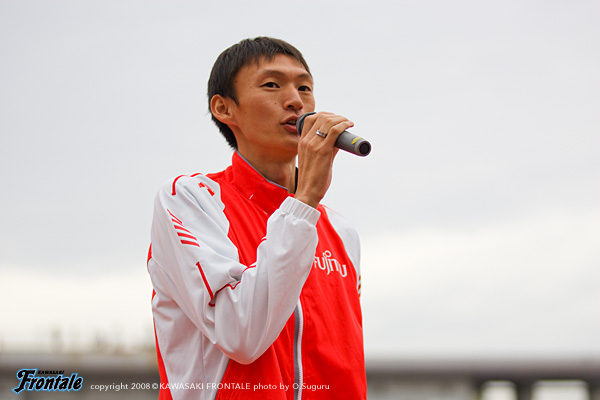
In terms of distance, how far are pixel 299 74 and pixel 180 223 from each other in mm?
597

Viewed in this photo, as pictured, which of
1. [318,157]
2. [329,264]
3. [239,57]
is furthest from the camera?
[239,57]

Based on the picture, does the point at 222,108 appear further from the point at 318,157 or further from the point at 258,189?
the point at 318,157

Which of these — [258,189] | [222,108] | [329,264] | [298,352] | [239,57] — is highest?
[239,57]

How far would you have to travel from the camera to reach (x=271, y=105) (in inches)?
70.8

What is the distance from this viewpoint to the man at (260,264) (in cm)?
142

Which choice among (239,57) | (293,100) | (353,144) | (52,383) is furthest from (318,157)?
(52,383)

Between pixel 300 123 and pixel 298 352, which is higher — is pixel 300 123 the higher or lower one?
the higher one

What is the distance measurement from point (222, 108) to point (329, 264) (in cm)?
59

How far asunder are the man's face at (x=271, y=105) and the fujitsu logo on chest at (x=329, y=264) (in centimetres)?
30

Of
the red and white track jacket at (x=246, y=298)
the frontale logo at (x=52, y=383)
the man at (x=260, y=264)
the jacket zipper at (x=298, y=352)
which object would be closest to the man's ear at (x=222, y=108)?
the man at (x=260, y=264)

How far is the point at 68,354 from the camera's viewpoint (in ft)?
9.49

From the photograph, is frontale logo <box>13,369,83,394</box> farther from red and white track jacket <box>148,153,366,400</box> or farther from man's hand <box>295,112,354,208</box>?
man's hand <box>295,112,354,208</box>

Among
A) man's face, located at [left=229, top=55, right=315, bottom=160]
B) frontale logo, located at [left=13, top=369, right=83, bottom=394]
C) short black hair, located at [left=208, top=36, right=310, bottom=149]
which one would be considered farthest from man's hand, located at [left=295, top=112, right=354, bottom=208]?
frontale logo, located at [left=13, top=369, right=83, bottom=394]

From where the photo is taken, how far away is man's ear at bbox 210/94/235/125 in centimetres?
196
